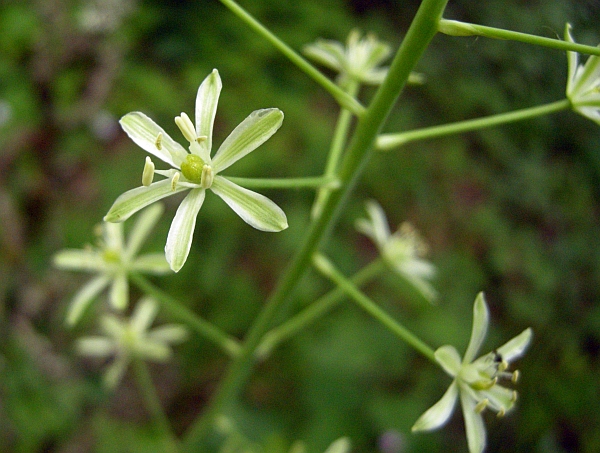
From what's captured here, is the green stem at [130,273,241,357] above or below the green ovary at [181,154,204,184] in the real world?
below

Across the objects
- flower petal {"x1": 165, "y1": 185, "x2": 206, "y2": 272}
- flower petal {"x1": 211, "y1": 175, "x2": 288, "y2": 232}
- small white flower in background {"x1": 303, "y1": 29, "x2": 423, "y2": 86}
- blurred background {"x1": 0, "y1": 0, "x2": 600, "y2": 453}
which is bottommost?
blurred background {"x1": 0, "y1": 0, "x2": 600, "y2": 453}

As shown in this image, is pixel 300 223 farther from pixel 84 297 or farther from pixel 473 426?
pixel 473 426

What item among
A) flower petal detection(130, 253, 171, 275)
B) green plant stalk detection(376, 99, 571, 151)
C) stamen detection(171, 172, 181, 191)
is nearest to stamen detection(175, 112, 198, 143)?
stamen detection(171, 172, 181, 191)

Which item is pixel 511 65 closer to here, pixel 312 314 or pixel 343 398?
pixel 312 314

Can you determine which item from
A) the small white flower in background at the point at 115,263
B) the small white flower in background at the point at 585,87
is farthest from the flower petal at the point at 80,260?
the small white flower in background at the point at 585,87

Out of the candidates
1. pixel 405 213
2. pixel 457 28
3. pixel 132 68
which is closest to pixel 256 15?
pixel 132 68

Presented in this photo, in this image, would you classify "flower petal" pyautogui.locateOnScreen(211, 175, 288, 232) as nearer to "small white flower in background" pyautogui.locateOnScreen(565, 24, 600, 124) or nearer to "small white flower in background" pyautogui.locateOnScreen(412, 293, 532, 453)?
"small white flower in background" pyautogui.locateOnScreen(412, 293, 532, 453)

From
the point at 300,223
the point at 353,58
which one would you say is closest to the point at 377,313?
the point at 353,58

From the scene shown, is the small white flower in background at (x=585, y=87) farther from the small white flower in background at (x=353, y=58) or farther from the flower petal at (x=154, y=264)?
the flower petal at (x=154, y=264)
